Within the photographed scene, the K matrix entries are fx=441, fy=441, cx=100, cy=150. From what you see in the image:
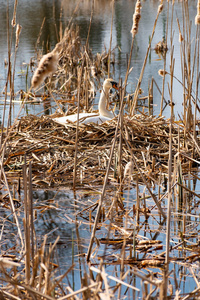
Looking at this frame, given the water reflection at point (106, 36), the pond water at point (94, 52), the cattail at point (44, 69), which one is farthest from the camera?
the water reflection at point (106, 36)

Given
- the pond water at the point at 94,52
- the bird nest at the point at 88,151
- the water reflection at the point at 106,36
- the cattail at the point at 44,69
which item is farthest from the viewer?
the water reflection at the point at 106,36

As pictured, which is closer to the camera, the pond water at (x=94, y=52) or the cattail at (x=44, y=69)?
the cattail at (x=44, y=69)

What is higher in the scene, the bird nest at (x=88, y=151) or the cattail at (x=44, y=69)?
the cattail at (x=44, y=69)

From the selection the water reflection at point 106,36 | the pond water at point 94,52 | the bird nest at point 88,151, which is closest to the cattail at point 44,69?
the pond water at point 94,52

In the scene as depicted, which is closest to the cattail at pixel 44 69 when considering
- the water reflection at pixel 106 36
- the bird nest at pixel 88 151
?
the bird nest at pixel 88 151

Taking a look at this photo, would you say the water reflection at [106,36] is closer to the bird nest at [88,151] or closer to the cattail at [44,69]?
the bird nest at [88,151]

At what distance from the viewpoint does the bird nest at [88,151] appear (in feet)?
14.4

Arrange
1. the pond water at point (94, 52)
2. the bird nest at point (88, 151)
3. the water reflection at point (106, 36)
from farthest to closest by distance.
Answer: the water reflection at point (106, 36), the bird nest at point (88, 151), the pond water at point (94, 52)

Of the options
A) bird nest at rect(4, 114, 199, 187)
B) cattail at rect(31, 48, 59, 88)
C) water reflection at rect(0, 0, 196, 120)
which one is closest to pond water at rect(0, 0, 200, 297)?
water reflection at rect(0, 0, 196, 120)

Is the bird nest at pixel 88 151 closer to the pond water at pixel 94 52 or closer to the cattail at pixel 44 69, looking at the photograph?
the pond water at pixel 94 52

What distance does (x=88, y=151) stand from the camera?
4.84 metres

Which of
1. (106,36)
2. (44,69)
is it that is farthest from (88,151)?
(106,36)

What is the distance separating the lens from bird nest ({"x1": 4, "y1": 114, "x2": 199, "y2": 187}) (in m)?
4.39

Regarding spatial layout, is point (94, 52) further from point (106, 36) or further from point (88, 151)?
point (88, 151)
